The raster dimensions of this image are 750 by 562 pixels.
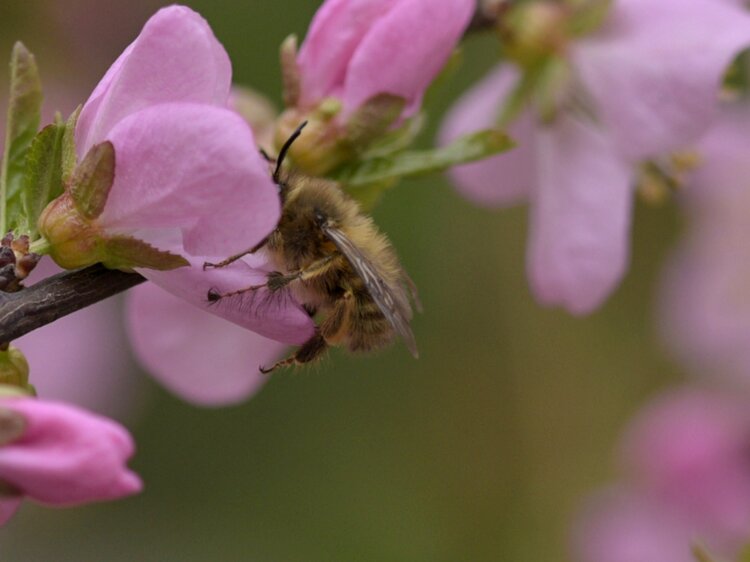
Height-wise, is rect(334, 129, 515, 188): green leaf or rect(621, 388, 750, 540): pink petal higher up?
rect(334, 129, 515, 188): green leaf

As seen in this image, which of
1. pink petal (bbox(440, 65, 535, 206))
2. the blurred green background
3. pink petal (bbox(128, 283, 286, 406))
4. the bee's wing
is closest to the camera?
the bee's wing

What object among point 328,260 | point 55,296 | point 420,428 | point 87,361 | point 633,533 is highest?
point 55,296

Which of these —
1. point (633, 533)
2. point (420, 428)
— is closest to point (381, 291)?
point (633, 533)

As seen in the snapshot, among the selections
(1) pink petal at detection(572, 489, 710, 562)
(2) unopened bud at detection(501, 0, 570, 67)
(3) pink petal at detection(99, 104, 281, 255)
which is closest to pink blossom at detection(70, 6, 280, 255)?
(3) pink petal at detection(99, 104, 281, 255)

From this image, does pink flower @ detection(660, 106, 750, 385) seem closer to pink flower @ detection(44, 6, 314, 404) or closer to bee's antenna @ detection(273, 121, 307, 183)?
bee's antenna @ detection(273, 121, 307, 183)

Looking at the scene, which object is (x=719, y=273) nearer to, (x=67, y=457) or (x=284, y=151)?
(x=284, y=151)

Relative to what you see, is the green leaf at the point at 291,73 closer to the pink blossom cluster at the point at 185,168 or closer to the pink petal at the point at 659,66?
the pink blossom cluster at the point at 185,168

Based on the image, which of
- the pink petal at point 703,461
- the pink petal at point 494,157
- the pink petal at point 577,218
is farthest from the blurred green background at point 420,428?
the pink petal at point 577,218
